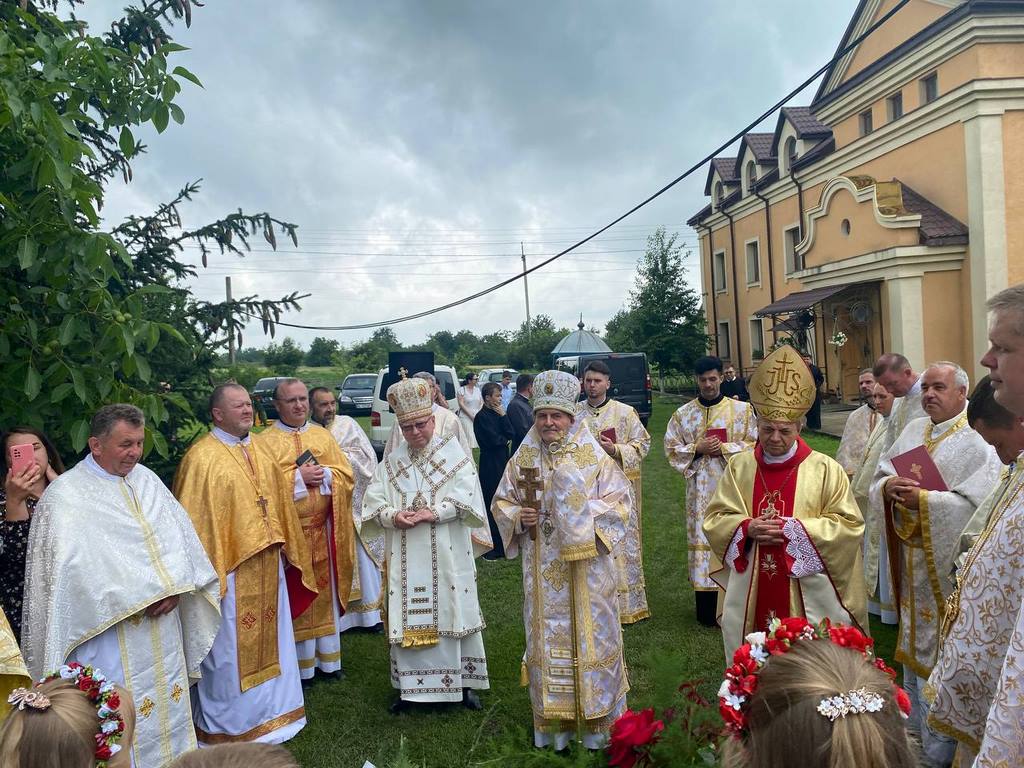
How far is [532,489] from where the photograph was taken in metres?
4.57

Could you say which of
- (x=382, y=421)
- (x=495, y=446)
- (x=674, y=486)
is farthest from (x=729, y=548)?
(x=382, y=421)

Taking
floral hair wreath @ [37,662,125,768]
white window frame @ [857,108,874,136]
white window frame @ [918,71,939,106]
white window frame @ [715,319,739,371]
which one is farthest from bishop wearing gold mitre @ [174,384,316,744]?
white window frame @ [715,319,739,371]

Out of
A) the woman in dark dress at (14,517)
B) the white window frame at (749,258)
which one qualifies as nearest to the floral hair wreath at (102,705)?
the woman in dark dress at (14,517)

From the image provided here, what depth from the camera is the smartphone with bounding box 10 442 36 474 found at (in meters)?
3.92

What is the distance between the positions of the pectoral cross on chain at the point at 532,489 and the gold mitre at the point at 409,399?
3.19 ft

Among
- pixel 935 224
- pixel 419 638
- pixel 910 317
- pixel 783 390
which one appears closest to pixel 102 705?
pixel 419 638

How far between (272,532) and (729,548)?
288cm

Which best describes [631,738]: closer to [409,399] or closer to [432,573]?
[432,573]

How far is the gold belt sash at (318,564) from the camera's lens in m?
5.84

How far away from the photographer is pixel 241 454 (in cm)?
508

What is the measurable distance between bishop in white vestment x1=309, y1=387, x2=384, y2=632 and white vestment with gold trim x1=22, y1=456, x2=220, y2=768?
1.95m

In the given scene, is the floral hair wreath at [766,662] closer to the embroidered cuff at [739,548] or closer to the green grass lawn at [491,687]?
the green grass lawn at [491,687]

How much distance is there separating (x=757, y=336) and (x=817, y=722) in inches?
1126

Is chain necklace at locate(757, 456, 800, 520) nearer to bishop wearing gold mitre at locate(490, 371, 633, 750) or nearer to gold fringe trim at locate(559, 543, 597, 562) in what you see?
bishop wearing gold mitre at locate(490, 371, 633, 750)
